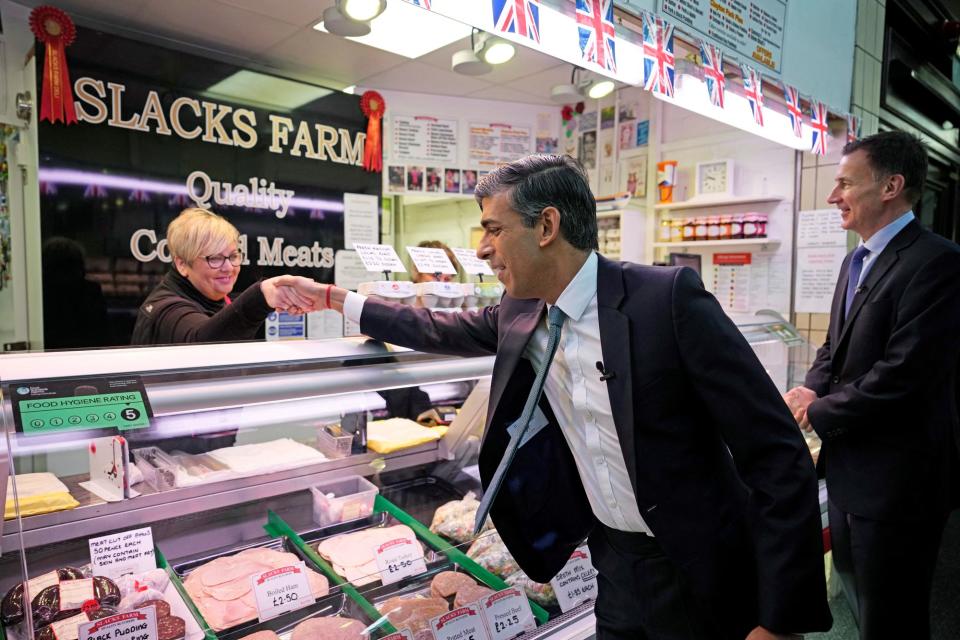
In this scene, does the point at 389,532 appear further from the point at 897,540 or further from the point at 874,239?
the point at 874,239

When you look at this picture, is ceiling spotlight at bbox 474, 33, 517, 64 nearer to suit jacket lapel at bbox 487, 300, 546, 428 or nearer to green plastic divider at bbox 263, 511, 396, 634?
suit jacket lapel at bbox 487, 300, 546, 428

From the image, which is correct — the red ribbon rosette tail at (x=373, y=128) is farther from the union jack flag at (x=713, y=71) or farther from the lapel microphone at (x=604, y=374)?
the lapel microphone at (x=604, y=374)

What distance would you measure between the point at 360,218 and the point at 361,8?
2.60 metres

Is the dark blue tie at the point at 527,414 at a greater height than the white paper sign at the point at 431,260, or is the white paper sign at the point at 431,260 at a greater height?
the white paper sign at the point at 431,260

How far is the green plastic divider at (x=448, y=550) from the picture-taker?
1.73 m

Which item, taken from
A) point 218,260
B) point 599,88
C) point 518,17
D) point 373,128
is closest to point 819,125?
point 599,88

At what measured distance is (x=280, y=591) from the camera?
5.23 feet

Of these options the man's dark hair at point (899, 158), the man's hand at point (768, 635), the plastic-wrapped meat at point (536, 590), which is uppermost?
the man's dark hair at point (899, 158)

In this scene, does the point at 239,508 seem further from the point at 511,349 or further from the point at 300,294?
the point at 511,349

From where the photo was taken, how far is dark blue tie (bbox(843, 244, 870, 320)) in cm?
236

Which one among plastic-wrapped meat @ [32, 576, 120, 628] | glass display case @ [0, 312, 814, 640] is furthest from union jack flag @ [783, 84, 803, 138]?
plastic-wrapped meat @ [32, 576, 120, 628]

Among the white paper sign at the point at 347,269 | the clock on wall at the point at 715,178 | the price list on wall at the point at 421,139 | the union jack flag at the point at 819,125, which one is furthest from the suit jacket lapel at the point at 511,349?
the price list on wall at the point at 421,139

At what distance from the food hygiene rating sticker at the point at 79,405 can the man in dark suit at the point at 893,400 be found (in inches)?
83.2

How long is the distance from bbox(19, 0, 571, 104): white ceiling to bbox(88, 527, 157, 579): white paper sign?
3533 millimetres
